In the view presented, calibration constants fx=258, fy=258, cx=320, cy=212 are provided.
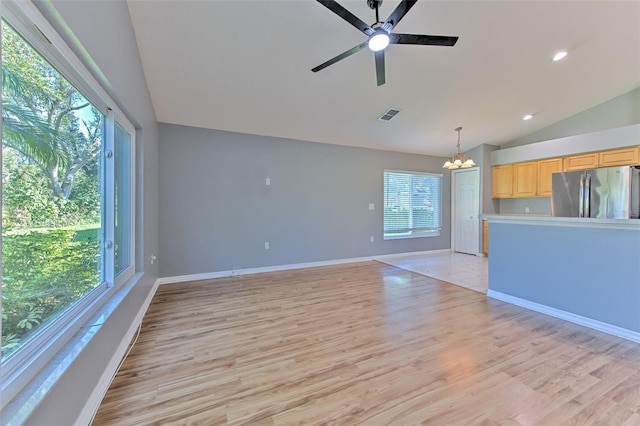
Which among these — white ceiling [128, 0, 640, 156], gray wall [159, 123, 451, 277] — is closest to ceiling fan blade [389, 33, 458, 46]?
white ceiling [128, 0, 640, 156]

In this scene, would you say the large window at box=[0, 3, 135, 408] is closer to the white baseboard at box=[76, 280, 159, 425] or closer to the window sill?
the window sill

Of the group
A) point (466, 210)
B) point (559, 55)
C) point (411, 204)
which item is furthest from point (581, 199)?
point (466, 210)

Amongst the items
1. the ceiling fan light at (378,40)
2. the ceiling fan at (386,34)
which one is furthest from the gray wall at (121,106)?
the ceiling fan light at (378,40)

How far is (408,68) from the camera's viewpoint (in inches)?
126

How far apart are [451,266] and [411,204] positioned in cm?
180

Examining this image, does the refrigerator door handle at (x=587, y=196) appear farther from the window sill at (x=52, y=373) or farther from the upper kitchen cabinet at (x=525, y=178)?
the window sill at (x=52, y=373)

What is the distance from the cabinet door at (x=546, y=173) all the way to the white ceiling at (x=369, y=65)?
3.39 feet

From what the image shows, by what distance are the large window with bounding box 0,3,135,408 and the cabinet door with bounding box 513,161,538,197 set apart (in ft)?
23.7

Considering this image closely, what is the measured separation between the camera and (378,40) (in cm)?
205

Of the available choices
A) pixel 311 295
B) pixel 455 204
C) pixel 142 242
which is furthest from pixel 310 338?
pixel 455 204

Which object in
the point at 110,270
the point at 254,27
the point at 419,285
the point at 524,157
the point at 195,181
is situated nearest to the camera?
the point at 110,270

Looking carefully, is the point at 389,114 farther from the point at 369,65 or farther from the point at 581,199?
the point at 581,199

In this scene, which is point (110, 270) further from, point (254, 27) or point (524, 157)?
point (524, 157)

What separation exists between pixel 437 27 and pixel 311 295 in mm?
3412
